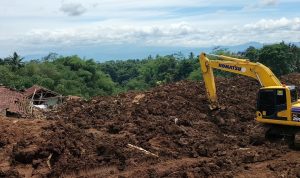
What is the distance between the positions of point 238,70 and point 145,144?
16.6 ft

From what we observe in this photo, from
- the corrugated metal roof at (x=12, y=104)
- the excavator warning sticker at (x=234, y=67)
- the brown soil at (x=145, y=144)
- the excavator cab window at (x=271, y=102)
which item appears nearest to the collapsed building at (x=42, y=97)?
the corrugated metal roof at (x=12, y=104)

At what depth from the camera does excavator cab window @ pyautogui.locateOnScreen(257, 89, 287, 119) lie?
14609 millimetres

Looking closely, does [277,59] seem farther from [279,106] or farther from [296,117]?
[296,117]

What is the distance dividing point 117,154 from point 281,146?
18.6ft

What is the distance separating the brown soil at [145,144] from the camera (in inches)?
504

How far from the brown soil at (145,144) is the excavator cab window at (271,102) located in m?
1.02

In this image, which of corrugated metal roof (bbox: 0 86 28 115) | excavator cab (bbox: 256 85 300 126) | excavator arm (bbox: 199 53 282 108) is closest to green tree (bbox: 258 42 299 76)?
corrugated metal roof (bbox: 0 86 28 115)

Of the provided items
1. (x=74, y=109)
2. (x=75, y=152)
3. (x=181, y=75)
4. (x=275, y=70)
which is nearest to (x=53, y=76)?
(x=181, y=75)

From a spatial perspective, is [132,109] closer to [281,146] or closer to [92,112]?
[92,112]

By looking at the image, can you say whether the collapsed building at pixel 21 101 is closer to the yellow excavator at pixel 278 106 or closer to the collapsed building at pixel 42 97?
the collapsed building at pixel 42 97

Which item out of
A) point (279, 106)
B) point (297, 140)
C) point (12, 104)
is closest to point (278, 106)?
point (279, 106)

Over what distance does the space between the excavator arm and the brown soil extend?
4.75 ft

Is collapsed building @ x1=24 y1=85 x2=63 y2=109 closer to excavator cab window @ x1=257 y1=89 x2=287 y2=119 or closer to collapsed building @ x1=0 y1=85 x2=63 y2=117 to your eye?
collapsed building @ x1=0 y1=85 x2=63 y2=117

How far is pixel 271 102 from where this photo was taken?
48.6ft
